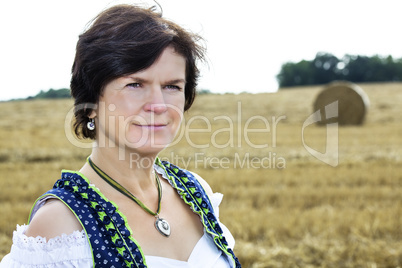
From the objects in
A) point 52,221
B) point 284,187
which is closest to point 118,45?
point 52,221

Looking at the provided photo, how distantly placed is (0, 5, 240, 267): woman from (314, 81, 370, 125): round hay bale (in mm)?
14358

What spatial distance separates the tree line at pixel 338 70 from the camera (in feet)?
155

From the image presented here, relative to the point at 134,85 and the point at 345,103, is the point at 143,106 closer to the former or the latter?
the point at 134,85

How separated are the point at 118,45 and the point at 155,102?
7.8 inches

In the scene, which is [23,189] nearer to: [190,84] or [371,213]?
[371,213]

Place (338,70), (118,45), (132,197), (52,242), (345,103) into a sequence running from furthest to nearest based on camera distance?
(338,70) < (345,103) < (132,197) < (118,45) < (52,242)

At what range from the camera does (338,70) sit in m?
47.5

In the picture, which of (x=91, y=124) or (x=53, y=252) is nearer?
(x=53, y=252)

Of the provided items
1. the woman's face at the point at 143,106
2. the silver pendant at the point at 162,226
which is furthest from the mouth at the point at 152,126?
the silver pendant at the point at 162,226

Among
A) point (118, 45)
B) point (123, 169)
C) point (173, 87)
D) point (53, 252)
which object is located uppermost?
point (118, 45)

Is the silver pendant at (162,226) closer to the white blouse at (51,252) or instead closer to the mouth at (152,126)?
the white blouse at (51,252)

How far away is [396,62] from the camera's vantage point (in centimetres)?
5044

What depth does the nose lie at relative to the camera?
145cm

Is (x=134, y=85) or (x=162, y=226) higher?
(x=134, y=85)
